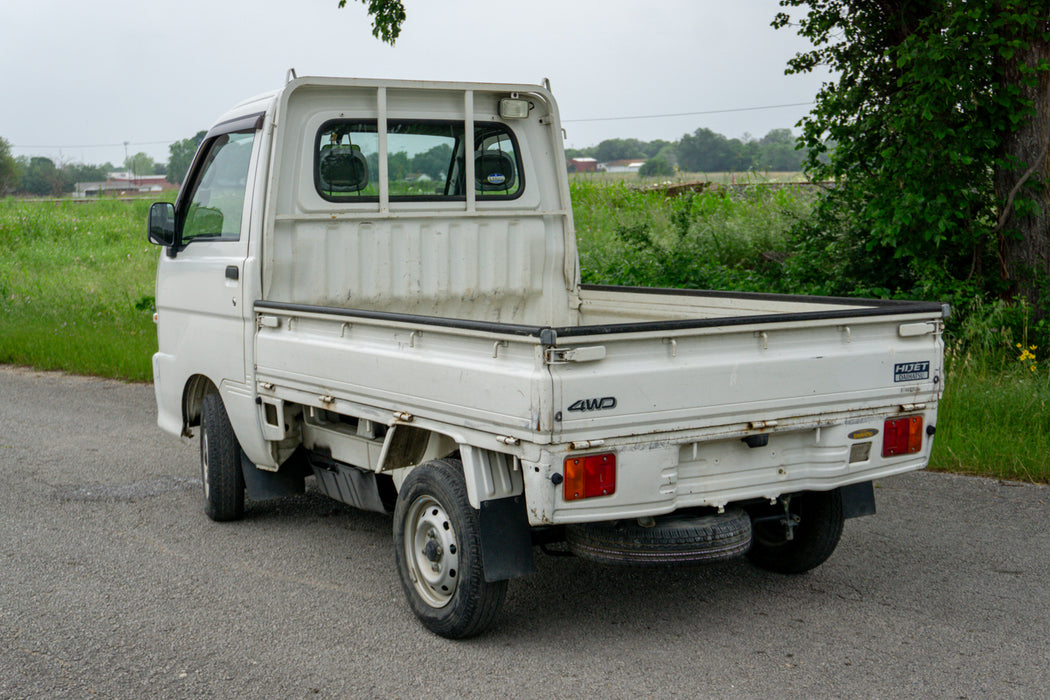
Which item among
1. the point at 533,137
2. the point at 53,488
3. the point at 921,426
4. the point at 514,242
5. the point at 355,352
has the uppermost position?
the point at 533,137

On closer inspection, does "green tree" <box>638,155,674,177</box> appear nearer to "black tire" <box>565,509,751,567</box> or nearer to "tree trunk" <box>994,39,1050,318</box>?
"tree trunk" <box>994,39,1050,318</box>

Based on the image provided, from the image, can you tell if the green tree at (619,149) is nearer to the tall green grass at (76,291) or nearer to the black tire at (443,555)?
the tall green grass at (76,291)

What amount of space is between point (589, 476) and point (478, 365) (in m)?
0.60

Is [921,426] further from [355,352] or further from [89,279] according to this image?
[89,279]

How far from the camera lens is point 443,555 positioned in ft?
14.7

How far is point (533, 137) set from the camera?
21.6 ft

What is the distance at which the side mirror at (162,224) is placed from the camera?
6.47m

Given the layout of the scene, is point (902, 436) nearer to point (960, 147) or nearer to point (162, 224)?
point (162, 224)

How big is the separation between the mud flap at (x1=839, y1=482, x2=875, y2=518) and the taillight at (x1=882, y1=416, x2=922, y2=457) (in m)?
0.38

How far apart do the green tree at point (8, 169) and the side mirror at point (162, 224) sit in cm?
5854

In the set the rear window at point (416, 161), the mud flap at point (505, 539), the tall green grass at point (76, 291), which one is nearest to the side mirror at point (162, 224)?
the rear window at point (416, 161)

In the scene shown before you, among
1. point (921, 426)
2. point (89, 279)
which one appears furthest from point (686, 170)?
point (921, 426)

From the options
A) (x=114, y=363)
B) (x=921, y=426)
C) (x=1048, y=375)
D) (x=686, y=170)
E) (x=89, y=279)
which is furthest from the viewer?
(x=686, y=170)

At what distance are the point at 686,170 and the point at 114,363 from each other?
1406 cm
